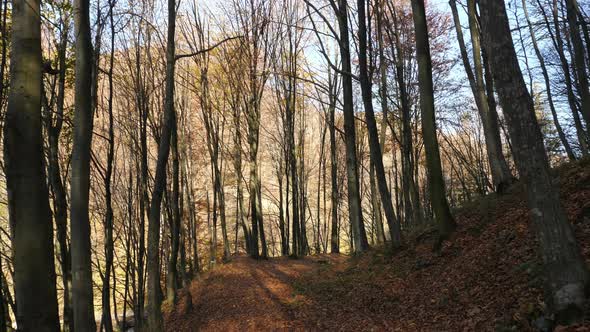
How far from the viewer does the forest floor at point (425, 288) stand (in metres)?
5.30

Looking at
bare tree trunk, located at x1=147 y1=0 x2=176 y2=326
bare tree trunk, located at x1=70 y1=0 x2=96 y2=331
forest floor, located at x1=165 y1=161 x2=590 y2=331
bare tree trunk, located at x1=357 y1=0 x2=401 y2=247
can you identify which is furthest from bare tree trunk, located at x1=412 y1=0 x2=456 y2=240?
bare tree trunk, located at x1=70 y1=0 x2=96 y2=331

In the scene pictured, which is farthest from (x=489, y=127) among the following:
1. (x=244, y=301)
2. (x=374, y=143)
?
(x=244, y=301)

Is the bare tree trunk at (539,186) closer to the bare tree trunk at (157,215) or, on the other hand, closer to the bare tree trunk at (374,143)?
the bare tree trunk at (374,143)

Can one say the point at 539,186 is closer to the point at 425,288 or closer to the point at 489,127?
the point at 425,288

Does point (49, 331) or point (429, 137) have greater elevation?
point (429, 137)

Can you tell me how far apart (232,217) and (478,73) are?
1008 inches

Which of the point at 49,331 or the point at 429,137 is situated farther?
the point at 429,137

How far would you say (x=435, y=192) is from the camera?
8.39m

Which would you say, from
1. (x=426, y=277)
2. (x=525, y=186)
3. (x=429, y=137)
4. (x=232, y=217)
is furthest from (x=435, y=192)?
(x=232, y=217)

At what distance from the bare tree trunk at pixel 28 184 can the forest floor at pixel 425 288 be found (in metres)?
4.62

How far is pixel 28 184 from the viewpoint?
346cm

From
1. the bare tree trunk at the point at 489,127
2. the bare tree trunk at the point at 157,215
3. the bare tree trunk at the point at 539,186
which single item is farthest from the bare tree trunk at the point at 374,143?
the bare tree trunk at the point at 539,186

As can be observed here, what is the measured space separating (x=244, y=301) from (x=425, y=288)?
5105 mm

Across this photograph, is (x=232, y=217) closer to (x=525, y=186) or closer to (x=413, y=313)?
(x=413, y=313)
